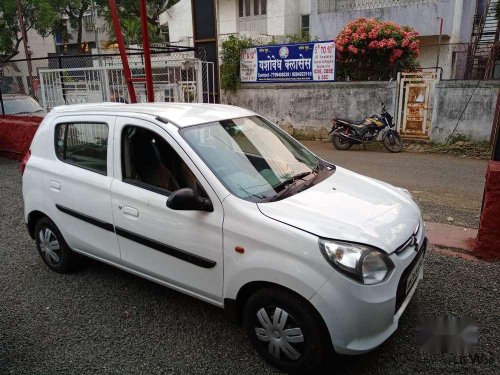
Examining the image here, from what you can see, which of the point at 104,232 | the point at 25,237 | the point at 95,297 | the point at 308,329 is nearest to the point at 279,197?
the point at 308,329

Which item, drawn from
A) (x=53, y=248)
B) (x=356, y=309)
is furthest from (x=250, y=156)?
(x=53, y=248)

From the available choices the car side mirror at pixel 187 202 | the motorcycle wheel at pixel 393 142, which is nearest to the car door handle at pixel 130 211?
the car side mirror at pixel 187 202

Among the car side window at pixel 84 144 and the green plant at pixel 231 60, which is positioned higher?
the green plant at pixel 231 60

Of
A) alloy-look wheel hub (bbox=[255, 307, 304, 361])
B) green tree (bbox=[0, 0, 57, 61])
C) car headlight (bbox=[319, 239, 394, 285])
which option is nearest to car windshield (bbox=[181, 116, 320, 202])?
car headlight (bbox=[319, 239, 394, 285])

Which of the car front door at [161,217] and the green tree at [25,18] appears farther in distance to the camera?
the green tree at [25,18]

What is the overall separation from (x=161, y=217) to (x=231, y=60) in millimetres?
10715

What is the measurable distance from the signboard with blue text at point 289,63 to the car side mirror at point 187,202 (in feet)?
31.2

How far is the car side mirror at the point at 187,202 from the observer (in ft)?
8.78

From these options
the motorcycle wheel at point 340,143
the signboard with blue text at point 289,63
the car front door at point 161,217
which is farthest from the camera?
the signboard with blue text at point 289,63

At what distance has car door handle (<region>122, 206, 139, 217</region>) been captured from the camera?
312cm

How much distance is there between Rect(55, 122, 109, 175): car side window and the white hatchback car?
14 mm

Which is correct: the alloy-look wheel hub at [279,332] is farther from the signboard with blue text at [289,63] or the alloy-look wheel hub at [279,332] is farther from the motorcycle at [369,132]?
the signboard with blue text at [289,63]

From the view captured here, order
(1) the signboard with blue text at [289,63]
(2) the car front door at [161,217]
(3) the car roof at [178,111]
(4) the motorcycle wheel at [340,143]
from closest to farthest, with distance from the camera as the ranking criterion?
(2) the car front door at [161,217] < (3) the car roof at [178,111] < (4) the motorcycle wheel at [340,143] < (1) the signboard with blue text at [289,63]

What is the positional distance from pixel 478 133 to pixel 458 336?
8.26 m
